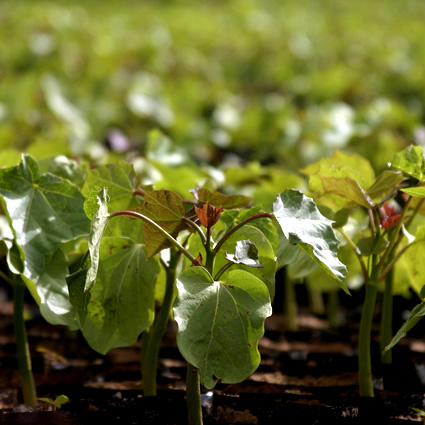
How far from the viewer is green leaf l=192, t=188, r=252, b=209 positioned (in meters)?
1.01

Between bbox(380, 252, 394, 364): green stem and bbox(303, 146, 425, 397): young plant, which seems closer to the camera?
bbox(303, 146, 425, 397): young plant

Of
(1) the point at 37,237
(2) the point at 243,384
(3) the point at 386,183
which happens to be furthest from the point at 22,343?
(3) the point at 386,183

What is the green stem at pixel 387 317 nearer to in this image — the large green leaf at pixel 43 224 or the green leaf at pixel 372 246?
the green leaf at pixel 372 246

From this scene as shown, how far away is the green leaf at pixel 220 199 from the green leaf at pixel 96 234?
0.15 meters

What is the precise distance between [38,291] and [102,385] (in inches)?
12.5

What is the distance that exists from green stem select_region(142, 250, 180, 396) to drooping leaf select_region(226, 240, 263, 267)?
19 centimetres

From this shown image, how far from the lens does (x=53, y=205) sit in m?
1.16

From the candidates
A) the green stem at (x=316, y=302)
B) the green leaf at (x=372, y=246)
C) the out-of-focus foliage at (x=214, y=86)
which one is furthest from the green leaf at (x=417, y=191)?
the green stem at (x=316, y=302)

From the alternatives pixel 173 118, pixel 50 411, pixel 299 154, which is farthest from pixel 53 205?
pixel 173 118

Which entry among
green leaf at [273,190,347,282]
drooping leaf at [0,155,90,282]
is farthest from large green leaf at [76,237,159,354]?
green leaf at [273,190,347,282]

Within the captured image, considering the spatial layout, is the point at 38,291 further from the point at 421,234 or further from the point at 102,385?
the point at 421,234

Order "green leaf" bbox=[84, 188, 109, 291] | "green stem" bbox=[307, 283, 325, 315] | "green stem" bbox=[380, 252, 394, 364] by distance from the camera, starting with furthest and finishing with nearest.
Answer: "green stem" bbox=[307, 283, 325, 315] < "green stem" bbox=[380, 252, 394, 364] < "green leaf" bbox=[84, 188, 109, 291]

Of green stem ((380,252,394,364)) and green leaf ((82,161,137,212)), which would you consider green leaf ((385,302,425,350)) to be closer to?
green stem ((380,252,394,364))

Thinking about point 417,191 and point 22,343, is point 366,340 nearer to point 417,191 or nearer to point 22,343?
point 417,191
